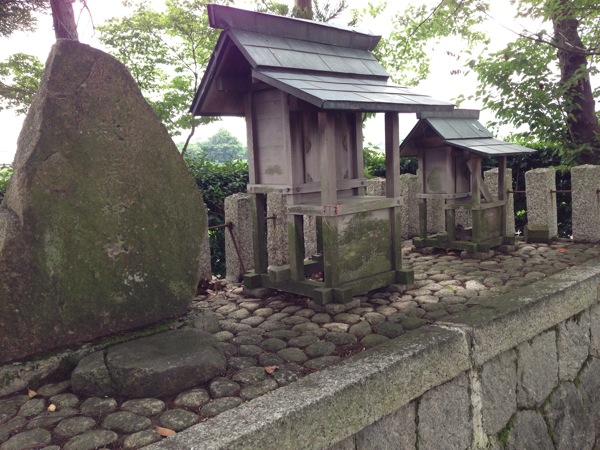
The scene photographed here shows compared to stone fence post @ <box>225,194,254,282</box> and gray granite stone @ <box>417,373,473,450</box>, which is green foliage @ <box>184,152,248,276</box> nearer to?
stone fence post @ <box>225,194,254,282</box>

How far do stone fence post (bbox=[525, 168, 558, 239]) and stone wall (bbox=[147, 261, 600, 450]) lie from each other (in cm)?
188

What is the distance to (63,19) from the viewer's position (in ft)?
23.5

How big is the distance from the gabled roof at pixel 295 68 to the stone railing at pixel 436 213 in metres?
1.09

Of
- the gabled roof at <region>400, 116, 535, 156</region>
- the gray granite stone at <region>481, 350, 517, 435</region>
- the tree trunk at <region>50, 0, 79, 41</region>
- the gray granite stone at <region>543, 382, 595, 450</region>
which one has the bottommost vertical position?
the gray granite stone at <region>543, 382, 595, 450</region>

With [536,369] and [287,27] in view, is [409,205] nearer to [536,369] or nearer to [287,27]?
[287,27]

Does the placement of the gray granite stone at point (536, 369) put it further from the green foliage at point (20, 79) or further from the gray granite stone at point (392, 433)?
the green foliage at point (20, 79)

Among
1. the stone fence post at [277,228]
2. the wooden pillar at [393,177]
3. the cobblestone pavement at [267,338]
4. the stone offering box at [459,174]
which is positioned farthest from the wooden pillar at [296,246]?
the stone offering box at [459,174]

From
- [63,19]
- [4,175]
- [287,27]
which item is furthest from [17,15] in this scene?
[287,27]

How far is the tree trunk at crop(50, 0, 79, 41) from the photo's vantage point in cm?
707

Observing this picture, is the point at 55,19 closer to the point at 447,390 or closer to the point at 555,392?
the point at 447,390

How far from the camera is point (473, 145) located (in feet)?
20.0

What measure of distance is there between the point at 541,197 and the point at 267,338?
4819 mm

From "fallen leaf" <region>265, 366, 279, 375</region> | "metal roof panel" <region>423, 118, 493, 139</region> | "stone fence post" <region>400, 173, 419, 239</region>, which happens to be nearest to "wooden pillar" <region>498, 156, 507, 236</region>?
"metal roof panel" <region>423, 118, 493, 139</region>

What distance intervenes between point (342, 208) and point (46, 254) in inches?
90.1
